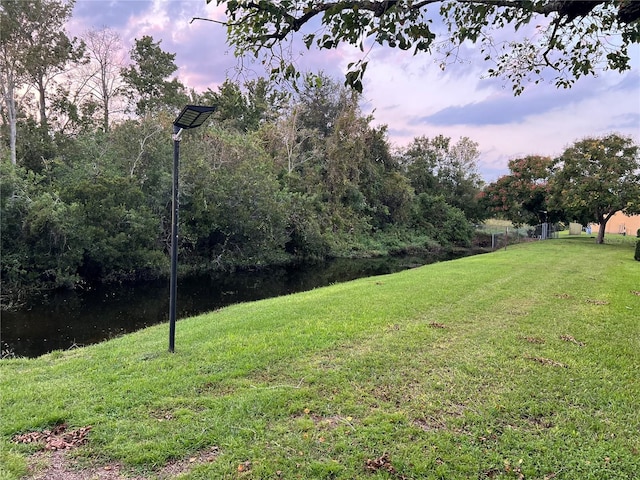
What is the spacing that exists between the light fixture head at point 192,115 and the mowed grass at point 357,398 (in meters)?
2.58

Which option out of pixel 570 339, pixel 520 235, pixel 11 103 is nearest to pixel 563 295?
pixel 570 339

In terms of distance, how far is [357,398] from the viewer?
10.8ft

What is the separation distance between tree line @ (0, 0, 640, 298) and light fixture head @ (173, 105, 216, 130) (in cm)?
45

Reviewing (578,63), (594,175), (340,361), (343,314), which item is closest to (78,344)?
(343,314)

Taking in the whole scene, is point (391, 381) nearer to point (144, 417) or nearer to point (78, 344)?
point (144, 417)

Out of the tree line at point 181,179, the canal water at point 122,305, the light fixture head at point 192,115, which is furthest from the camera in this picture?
the tree line at point 181,179

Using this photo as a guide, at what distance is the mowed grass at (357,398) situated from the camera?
2.51m

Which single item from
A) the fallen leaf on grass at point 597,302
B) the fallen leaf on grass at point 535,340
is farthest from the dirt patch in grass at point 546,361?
the fallen leaf on grass at point 597,302

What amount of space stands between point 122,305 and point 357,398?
9777 millimetres

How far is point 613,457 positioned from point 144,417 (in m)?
3.36

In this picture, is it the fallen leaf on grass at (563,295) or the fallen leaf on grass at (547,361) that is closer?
the fallen leaf on grass at (547,361)

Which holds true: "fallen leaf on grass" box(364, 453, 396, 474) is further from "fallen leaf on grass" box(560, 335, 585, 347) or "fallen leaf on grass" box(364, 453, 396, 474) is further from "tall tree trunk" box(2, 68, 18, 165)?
"tall tree trunk" box(2, 68, 18, 165)

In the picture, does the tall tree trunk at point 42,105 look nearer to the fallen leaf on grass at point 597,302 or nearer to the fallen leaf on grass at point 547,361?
the fallen leaf on grass at point 547,361

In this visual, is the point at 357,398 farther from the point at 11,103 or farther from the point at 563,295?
the point at 11,103
